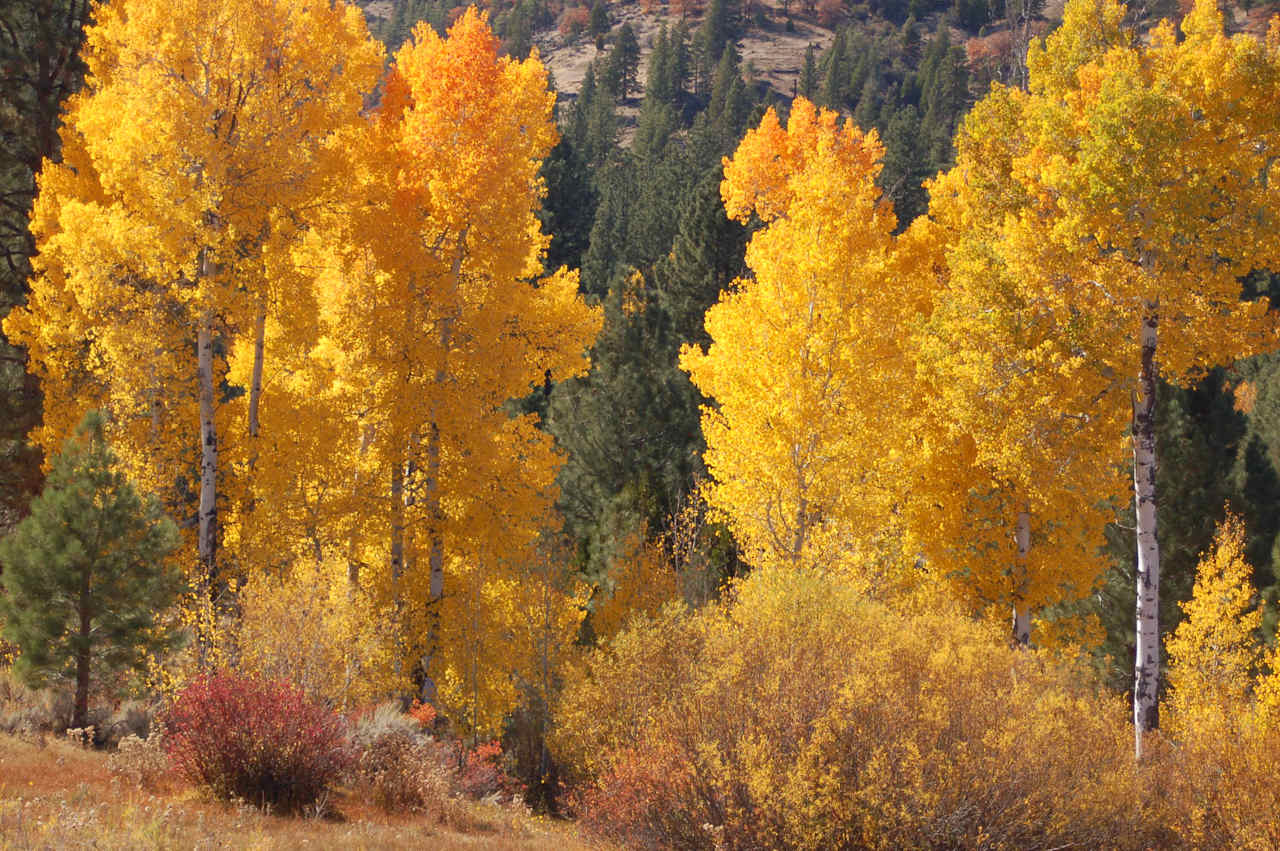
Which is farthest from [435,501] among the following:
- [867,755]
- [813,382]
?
[867,755]

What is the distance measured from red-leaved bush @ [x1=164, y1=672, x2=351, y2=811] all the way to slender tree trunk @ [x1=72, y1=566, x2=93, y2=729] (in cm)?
209

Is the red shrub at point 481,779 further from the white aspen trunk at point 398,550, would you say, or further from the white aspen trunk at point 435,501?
the white aspen trunk at point 398,550

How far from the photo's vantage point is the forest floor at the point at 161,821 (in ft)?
21.7

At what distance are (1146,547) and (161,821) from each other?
10300 mm

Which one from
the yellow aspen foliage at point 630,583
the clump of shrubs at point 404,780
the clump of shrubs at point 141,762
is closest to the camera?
the clump of shrubs at point 141,762

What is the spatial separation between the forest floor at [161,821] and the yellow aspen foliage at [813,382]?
19.3 ft

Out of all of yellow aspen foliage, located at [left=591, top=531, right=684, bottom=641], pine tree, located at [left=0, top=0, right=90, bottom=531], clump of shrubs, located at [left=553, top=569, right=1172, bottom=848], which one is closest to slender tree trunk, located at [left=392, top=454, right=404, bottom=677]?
clump of shrubs, located at [left=553, top=569, right=1172, bottom=848]

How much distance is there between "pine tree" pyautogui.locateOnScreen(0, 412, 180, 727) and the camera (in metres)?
10.4

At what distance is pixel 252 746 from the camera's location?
8789mm

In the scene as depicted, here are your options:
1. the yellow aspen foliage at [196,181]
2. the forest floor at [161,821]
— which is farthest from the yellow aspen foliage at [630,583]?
the forest floor at [161,821]

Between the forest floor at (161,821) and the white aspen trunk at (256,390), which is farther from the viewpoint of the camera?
the white aspen trunk at (256,390)

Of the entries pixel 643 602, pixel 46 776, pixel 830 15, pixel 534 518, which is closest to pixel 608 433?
pixel 643 602

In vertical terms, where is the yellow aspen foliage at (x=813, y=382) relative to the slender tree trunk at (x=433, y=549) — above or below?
above

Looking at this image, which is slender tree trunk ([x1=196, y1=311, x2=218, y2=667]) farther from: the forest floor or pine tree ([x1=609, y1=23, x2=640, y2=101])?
pine tree ([x1=609, y1=23, x2=640, y2=101])
